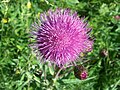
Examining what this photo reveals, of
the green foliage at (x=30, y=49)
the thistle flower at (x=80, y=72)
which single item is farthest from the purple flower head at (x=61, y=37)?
the green foliage at (x=30, y=49)

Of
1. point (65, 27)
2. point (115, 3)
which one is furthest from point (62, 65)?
point (115, 3)

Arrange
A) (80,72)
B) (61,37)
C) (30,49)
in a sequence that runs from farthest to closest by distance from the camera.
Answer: (30,49)
(80,72)
(61,37)

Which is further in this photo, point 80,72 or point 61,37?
point 80,72

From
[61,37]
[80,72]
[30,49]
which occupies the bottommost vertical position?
[80,72]

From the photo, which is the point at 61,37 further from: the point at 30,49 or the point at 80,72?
the point at 30,49

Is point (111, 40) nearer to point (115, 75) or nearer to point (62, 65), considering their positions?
point (115, 75)

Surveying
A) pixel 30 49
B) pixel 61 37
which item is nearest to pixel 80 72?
pixel 61 37

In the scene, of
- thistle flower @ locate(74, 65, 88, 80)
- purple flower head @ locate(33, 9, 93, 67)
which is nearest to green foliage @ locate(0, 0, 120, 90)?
thistle flower @ locate(74, 65, 88, 80)

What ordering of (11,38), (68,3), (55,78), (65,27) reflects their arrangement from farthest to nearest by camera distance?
(68,3)
(11,38)
(55,78)
(65,27)
